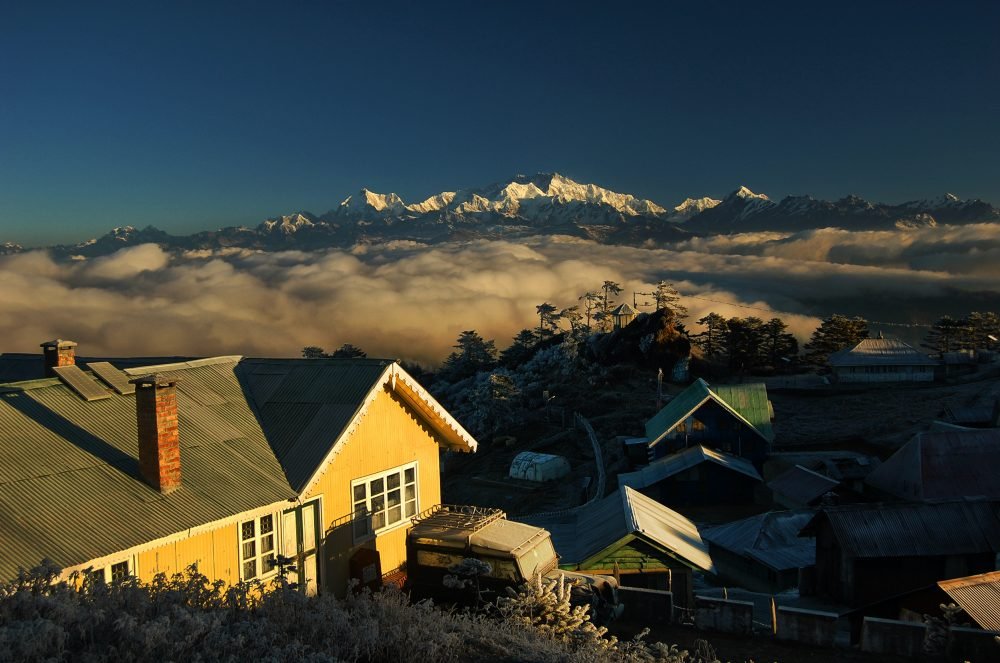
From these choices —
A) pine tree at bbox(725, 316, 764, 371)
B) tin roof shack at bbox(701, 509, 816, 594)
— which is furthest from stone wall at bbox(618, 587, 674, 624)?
pine tree at bbox(725, 316, 764, 371)

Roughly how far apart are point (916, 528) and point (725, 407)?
22.9 m

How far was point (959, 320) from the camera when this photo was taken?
102750 millimetres

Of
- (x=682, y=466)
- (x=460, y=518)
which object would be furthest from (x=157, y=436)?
(x=682, y=466)

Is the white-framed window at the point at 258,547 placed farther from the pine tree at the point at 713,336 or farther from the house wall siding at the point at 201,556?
the pine tree at the point at 713,336

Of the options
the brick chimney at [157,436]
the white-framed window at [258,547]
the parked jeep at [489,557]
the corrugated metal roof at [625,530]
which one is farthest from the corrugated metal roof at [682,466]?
the brick chimney at [157,436]

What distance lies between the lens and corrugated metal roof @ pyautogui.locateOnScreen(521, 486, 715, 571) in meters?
21.5

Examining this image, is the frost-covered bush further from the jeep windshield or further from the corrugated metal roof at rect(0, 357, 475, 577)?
the jeep windshield

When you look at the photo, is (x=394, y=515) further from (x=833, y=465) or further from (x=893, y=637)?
(x=833, y=465)

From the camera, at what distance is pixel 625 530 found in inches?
843

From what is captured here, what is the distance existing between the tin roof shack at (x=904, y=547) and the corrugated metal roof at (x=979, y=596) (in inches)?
214

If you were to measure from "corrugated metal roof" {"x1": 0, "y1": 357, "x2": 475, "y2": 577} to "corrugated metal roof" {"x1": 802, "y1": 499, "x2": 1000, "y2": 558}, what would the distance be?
457 inches

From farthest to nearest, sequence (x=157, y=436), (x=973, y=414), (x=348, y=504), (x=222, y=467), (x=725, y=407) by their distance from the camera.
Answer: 1. (x=973, y=414)
2. (x=725, y=407)
3. (x=348, y=504)
4. (x=222, y=467)
5. (x=157, y=436)

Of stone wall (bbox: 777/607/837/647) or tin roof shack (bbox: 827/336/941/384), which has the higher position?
stone wall (bbox: 777/607/837/647)

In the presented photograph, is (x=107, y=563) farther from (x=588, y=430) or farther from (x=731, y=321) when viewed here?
(x=731, y=321)
